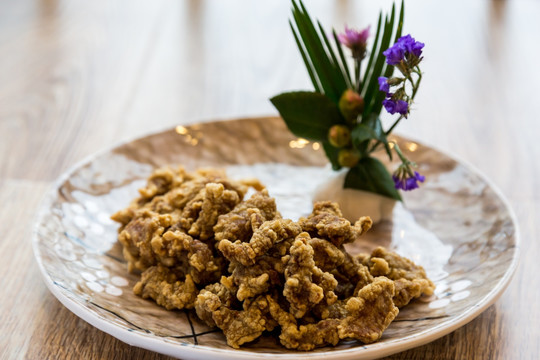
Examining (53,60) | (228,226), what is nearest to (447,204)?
(228,226)

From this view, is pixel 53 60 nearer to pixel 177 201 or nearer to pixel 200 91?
pixel 200 91

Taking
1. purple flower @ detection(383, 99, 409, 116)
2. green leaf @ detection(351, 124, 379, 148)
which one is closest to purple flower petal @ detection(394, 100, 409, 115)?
purple flower @ detection(383, 99, 409, 116)

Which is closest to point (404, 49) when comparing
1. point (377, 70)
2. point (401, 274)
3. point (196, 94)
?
point (377, 70)

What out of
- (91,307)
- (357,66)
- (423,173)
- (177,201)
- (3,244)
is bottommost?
(3,244)

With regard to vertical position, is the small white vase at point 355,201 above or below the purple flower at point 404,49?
below

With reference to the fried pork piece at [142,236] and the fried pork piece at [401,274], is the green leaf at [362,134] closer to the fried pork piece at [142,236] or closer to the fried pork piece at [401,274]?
the fried pork piece at [401,274]

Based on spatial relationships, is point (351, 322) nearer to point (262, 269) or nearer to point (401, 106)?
point (262, 269)

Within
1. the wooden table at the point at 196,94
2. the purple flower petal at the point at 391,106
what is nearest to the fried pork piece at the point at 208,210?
the wooden table at the point at 196,94
